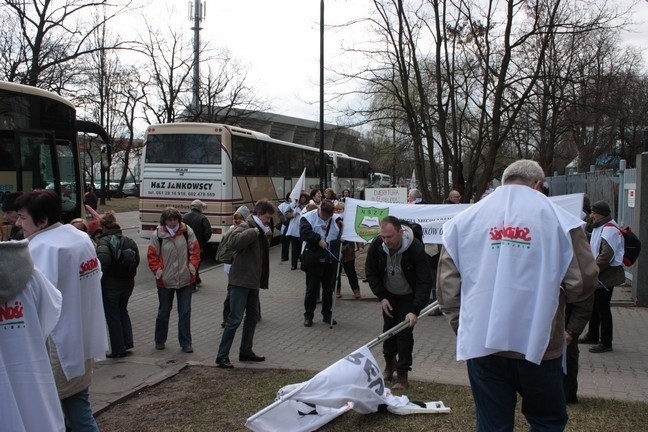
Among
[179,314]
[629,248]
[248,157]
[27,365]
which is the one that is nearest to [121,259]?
[179,314]

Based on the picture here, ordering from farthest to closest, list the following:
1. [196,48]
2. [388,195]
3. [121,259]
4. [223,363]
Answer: [196,48], [388,195], [121,259], [223,363]

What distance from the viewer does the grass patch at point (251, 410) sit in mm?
4527

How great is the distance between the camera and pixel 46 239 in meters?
3.35

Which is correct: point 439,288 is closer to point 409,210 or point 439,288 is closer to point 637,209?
point 409,210

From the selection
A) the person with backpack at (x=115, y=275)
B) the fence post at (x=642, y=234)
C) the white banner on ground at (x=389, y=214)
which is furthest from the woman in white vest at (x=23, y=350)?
the fence post at (x=642, y=234)

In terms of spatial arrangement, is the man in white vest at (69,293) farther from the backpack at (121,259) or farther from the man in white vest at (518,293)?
the backpack at (121,259)

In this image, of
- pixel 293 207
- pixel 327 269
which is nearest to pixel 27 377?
pixel 327 269

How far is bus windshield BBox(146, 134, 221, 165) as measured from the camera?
16.0m

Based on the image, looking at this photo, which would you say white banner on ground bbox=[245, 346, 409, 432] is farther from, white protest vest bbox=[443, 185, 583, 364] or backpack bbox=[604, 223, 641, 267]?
backpack bbox=[604, 223, 641, 267]

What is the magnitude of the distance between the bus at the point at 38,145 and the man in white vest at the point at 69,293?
5870 mm

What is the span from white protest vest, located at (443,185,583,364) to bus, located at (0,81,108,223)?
25.1ft

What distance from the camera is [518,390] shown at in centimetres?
294

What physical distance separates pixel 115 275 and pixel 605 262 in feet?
19.0

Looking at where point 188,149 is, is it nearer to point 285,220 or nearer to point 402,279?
point 285,220
